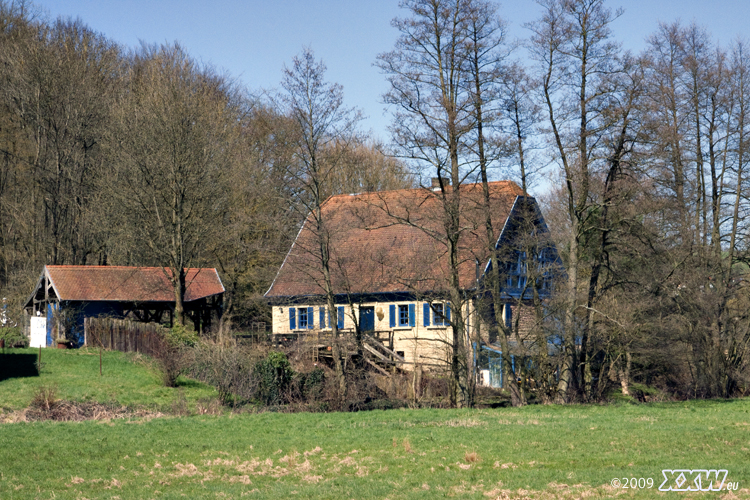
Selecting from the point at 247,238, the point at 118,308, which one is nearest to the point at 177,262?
the point at 118,308

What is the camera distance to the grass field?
12.0 meters

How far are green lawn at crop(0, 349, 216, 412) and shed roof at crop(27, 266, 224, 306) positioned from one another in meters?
4.69

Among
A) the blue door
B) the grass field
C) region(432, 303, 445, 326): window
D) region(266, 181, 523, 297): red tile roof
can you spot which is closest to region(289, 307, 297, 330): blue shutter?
region(266, 181, 523, 297): red tile roof

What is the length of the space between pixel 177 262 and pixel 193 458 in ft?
75.1

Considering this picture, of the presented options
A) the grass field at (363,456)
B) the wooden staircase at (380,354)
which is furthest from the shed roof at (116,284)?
the grass field at (363,456)

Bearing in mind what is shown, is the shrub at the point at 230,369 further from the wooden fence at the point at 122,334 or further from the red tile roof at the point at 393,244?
the red tile roof at the point at 393,244

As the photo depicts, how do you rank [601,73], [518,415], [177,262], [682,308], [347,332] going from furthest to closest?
[177,262]
[347,332]
[682,308]
[601,73]
[518,415]

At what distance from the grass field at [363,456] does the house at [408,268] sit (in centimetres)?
777

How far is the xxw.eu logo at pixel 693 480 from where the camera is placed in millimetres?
11516

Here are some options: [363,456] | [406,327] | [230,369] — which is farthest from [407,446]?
[406,327]

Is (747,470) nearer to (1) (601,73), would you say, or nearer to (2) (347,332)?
(1) (601,73)

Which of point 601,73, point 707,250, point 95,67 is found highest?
point 95,67

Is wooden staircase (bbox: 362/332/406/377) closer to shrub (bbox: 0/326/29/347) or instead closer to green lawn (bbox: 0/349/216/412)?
green lawn (bbox: 0/349/216/412)

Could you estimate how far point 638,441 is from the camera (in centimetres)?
1565
